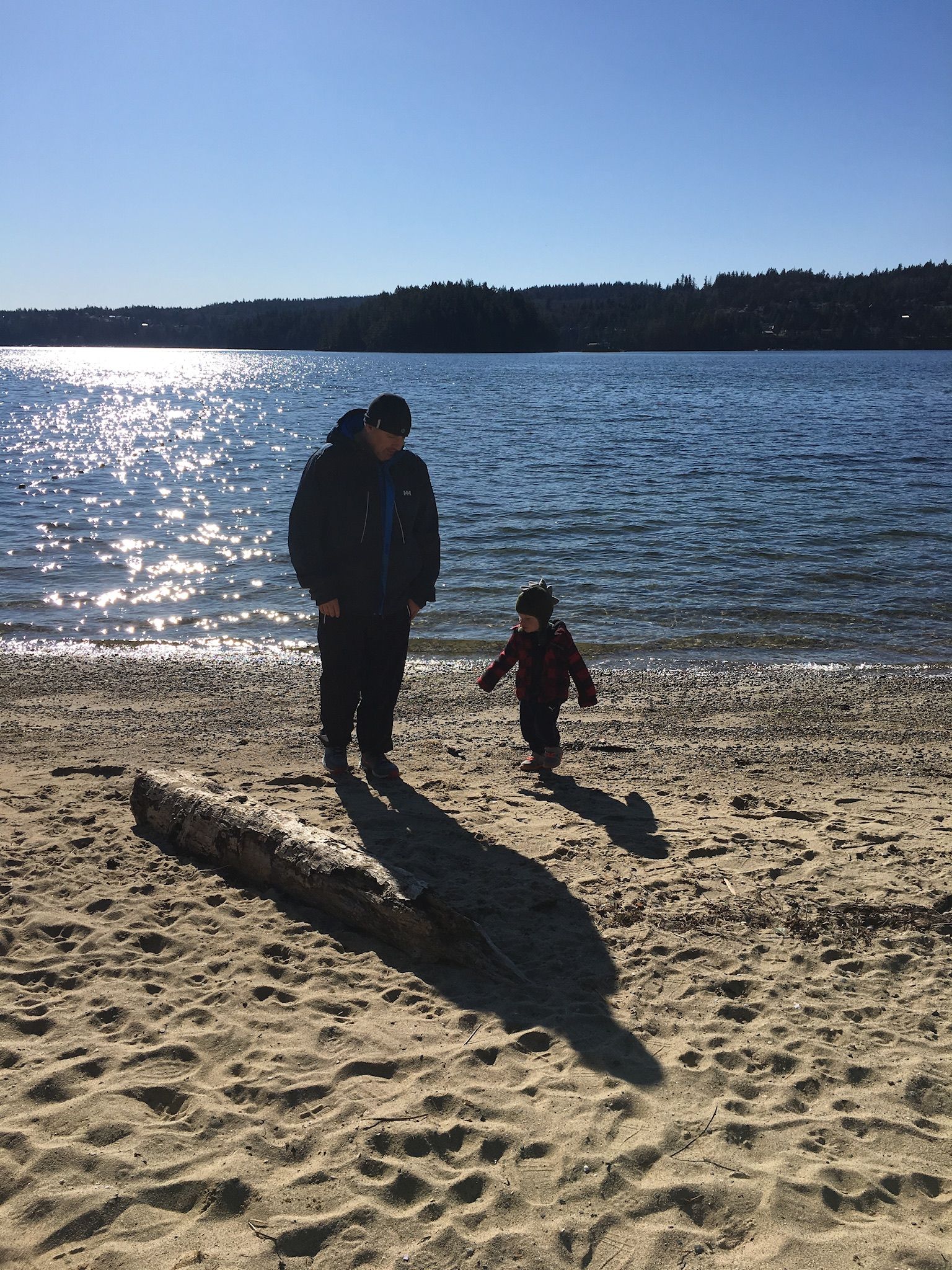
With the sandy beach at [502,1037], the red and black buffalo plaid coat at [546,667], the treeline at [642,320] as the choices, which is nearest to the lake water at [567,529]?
the red and black buffalo plaid coat at [546,667]

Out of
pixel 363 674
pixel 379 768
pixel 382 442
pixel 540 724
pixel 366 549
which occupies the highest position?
pixel 382 442

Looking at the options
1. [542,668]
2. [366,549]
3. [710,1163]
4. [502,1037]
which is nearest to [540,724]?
[542,668]

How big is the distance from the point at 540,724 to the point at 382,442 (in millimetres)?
2208

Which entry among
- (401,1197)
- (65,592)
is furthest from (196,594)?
(401,1197)

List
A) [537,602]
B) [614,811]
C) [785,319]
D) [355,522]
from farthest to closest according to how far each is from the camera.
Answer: [785,319], [537,602], [614,811], [355,522]

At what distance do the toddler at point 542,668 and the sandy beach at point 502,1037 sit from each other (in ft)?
1.22

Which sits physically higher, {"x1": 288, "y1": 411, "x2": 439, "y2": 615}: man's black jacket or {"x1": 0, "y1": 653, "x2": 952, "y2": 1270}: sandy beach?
{"x1": 288, "y1": 411, "x2": 439, "y2": 615}: man's black jacket

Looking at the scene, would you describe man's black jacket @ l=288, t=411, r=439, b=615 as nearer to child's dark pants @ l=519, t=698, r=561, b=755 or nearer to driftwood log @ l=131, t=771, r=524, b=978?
child's dark pants @ l=519, t=698, r=561, b=755

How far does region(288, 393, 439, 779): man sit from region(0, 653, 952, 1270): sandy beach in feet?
2.43

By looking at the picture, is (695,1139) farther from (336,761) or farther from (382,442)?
(382,442)

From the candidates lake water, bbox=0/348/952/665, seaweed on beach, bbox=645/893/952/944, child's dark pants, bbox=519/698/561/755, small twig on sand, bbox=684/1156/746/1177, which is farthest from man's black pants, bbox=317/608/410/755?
lake water, bbox=0/348/952/665

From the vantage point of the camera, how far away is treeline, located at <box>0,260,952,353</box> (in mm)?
142625

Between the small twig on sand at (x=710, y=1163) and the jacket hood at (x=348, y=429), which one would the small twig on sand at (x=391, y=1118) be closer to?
the small twig on sand at (x=710, y=1163)

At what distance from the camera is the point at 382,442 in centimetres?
541
